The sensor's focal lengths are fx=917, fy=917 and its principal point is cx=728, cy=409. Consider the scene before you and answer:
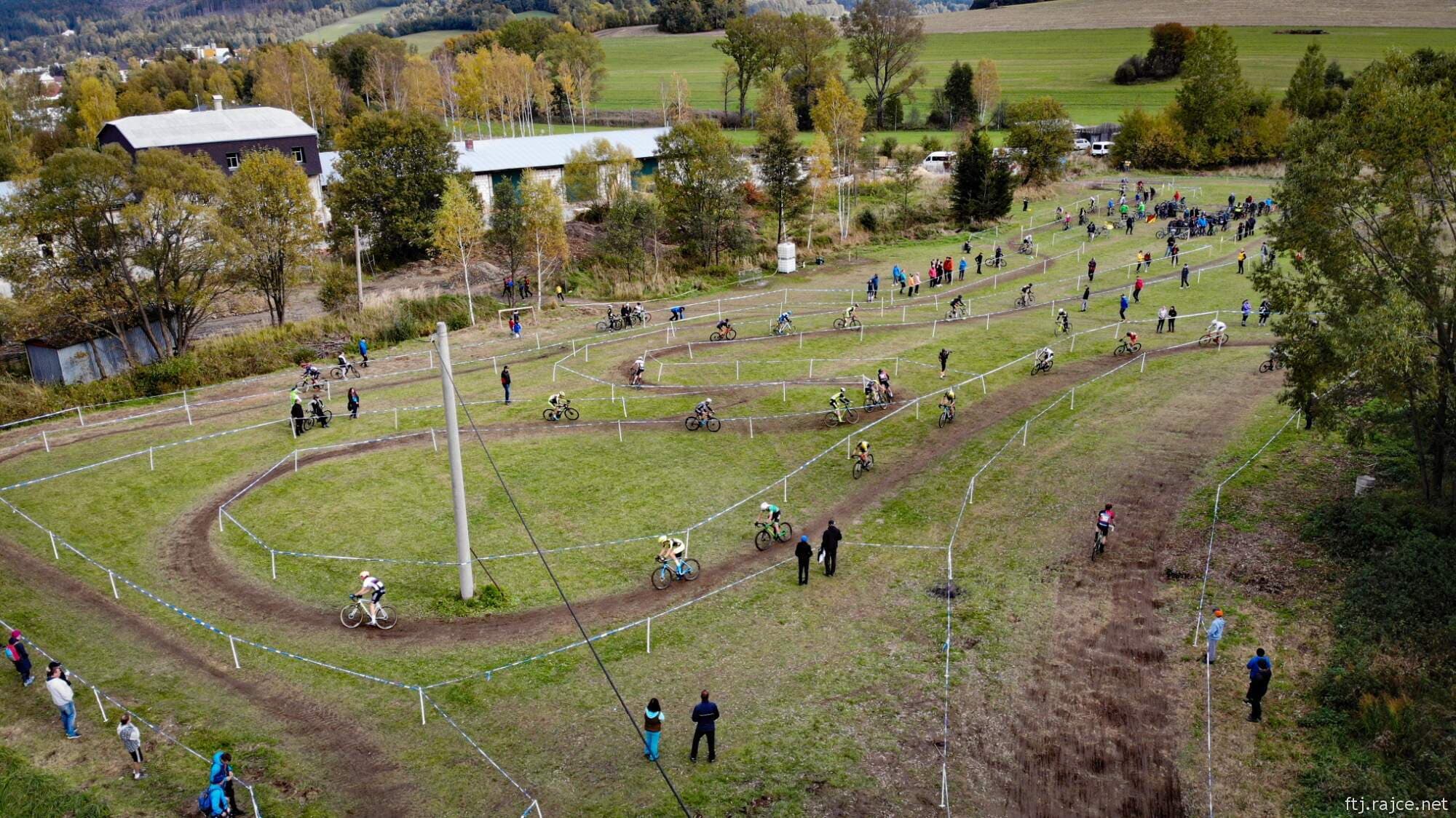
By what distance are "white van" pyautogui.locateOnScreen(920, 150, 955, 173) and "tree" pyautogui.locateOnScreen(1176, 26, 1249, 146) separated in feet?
81.9

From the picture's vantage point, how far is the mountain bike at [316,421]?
36000 mm

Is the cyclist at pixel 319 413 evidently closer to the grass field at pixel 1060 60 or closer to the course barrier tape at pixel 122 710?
the course barrier tape at pixel 122 710

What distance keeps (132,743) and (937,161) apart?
99.4 m

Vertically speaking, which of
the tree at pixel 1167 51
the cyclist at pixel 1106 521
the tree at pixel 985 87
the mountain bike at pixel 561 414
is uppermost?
the tree at pixel 1167 51

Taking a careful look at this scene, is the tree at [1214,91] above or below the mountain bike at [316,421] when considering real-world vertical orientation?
above

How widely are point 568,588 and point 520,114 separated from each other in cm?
12141

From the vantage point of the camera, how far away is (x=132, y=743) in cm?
1725

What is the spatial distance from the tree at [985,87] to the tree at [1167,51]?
1120 inches

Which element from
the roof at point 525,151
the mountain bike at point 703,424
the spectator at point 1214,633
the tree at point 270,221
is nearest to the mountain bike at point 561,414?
the mountain bike at point 703,424

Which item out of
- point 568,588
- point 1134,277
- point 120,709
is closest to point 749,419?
point 568,588

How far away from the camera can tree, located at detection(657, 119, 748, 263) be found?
217 feet

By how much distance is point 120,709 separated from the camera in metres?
19.4

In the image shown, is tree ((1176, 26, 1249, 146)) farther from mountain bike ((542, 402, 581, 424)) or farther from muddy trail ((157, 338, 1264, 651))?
mountain bike ((542, 402, 581, 424))

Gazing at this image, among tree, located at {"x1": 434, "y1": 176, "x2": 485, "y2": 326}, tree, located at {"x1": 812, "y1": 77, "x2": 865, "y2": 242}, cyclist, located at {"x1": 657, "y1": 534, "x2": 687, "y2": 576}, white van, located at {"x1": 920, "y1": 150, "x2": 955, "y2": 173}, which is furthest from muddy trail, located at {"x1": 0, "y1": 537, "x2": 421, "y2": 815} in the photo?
white van, located at {"x1": 920, "y1": 150, "x2": 955, "y2": 173}
